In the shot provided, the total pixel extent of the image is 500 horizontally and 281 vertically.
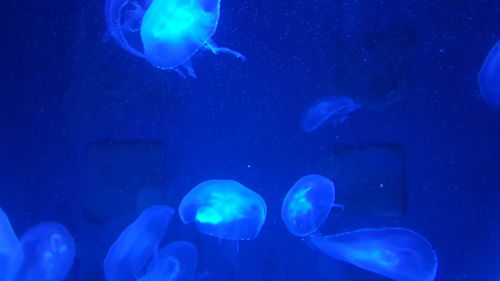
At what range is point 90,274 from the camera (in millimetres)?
3713

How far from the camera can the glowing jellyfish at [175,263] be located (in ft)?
11.8

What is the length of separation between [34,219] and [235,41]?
2.02m

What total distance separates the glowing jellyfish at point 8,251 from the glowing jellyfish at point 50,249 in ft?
0.17

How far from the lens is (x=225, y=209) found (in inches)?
142

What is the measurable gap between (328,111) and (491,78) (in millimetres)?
1175

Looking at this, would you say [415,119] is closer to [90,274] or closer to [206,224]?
[206,224]

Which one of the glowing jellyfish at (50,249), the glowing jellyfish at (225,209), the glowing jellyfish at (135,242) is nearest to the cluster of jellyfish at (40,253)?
the glowing jellyfish at (50,249)

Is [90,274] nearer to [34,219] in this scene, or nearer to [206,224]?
[34,219]

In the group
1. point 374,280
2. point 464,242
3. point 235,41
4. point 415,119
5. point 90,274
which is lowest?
point 90,274

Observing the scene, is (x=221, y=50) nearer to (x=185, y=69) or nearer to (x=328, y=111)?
(x=185, y=69)

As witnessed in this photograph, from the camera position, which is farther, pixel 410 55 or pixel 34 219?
pixel 34 219

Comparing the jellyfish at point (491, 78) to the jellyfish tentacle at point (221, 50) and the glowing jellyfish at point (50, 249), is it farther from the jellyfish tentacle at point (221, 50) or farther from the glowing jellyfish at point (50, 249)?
the glowing jellyfish at point (50, 249)

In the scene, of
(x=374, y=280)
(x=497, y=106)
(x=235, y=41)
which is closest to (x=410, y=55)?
(x=497, y=106)

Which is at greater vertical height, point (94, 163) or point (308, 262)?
point (94, 163)
